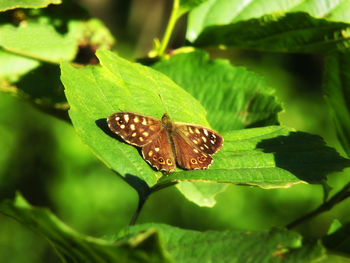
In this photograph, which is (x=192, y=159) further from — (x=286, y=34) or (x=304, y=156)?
(x=286, y=34)

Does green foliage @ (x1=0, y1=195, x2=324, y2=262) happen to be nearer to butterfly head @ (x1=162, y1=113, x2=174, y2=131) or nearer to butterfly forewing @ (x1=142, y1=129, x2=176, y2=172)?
butterfly forewing @ (x1=142, y1=129, x2=176, y2=172)

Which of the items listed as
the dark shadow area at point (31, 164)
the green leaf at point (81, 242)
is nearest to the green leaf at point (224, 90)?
the green leaf at point (81, 242)

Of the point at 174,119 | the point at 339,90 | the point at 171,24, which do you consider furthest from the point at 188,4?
the point at 339,90

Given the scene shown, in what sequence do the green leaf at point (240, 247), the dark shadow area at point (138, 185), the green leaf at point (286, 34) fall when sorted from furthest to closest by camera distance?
the green leaf at point (286, 34) < the dark shadow area at point (138, 185) < the green leaf at point (240, 247)

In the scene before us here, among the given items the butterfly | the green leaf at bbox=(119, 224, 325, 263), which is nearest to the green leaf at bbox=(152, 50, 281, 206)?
the butterfly

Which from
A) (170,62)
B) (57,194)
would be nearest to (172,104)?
(170,62)

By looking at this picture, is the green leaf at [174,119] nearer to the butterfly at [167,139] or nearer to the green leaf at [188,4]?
the butterfly at [167,139]

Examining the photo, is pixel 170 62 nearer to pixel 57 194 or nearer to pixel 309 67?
pixel 57 194
